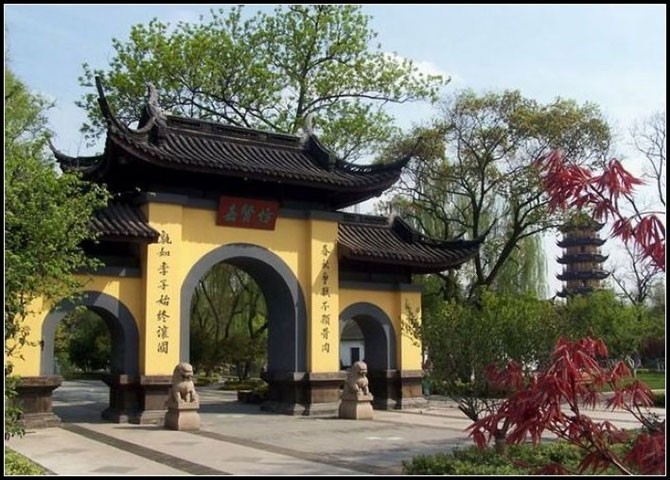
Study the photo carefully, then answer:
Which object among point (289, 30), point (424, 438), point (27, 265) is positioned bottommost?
point (424, 438)

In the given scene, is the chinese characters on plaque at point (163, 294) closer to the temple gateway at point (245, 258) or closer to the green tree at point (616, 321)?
the temple gateway at point (245, 258)

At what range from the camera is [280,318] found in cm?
1577

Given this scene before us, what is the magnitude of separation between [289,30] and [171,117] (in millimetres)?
8848

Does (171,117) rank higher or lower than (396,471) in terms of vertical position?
higher

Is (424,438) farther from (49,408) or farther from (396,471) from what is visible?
(49,408)

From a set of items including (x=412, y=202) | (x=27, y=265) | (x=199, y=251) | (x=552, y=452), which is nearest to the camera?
(x=27, y=265)

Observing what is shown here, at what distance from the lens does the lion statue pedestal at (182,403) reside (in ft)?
40.4

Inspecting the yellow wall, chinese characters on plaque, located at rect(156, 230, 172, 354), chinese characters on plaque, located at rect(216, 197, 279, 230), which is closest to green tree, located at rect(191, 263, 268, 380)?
the yellow wall

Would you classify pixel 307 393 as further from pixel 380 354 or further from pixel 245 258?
pixel 245 258

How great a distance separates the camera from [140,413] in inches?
520

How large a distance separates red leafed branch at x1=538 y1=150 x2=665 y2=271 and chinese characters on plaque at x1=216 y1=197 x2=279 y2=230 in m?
10.4

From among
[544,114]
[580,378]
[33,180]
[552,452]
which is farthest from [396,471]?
[544,114]

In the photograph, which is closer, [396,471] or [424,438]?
[396,471]

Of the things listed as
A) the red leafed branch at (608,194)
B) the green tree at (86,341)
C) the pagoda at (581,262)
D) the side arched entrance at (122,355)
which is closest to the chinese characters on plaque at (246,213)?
the side arched entrance at (122,355)
